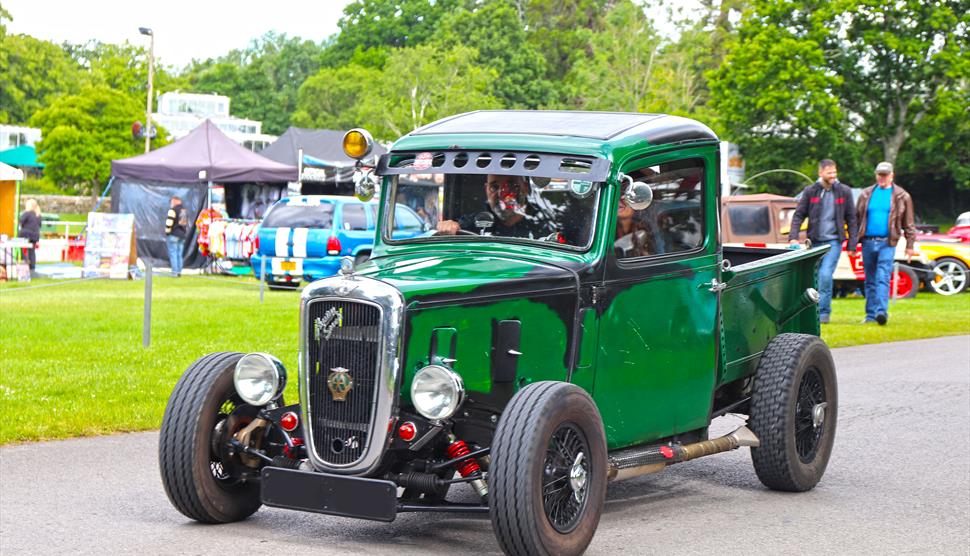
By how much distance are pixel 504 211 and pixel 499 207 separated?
3cm

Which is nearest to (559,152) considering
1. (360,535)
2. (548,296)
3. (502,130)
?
(502,130)

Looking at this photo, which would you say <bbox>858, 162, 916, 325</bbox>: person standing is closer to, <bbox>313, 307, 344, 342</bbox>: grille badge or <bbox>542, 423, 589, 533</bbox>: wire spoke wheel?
<bbox>542, 423, 589, 533</bbox>: wire spoke wheel

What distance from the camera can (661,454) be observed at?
6.65 metres

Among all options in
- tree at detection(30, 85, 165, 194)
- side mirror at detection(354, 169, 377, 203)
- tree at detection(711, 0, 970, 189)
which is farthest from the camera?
tree at detection(30, 85, 165, 194)

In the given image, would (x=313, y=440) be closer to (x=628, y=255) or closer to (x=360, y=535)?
(x=360, y=535)

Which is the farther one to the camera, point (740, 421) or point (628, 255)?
point (740, 421)

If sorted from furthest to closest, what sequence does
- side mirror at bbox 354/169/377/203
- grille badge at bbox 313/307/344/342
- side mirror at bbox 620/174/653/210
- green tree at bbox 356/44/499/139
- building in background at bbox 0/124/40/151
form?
building in background at bbox 0/124/40/151 → green tree at bbox 356/44/499/139 → side mirror at bbox 354/169/377/203 → side mirror at bbox 620/174/653/210 → grille badge at bbox 313/307/344/342

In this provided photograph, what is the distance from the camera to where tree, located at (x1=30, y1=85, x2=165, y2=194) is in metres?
73.4

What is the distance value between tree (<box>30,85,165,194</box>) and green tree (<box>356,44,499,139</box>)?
44.4 feet

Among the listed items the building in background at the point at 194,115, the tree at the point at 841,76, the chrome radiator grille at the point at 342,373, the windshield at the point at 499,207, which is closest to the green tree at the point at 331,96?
the building in background at the point at 194,115

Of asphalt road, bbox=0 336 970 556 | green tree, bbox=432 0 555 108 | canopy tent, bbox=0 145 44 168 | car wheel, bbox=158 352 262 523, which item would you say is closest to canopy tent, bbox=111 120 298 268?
canopy tent, bbox=0 145 44 168

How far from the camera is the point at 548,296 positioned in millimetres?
6117

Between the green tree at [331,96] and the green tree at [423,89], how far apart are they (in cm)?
2223

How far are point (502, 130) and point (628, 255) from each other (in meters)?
0.90
